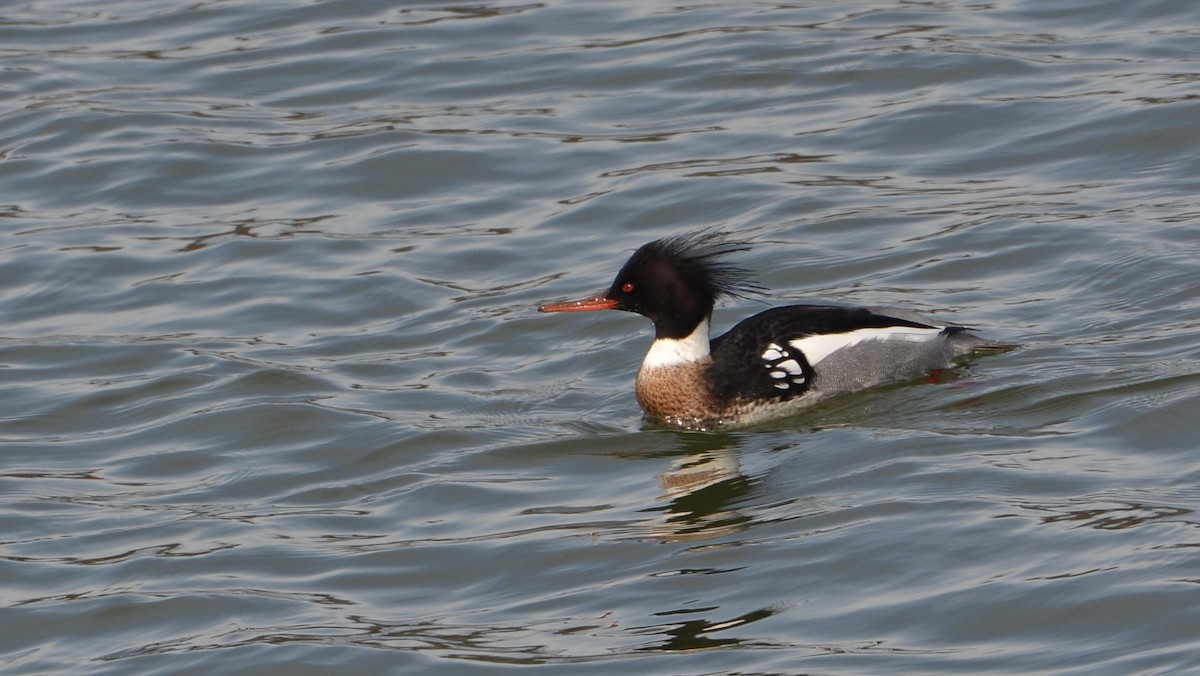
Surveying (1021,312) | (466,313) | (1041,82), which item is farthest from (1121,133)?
(466,313)

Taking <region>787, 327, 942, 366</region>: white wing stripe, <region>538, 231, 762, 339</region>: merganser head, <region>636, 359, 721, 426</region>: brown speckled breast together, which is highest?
<region>538, 231, 762, 339</region>: merganser head

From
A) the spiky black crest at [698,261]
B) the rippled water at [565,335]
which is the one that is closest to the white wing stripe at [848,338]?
the rippled water at [565,335]

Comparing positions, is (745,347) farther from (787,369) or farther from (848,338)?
A: (848,338)

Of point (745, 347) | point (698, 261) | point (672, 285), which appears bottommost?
point (745, 347)

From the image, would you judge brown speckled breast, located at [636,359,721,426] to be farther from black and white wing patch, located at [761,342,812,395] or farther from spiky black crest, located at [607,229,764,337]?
black and white wing patch, located at [761,342,812,395]

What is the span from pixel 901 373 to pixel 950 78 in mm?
5328

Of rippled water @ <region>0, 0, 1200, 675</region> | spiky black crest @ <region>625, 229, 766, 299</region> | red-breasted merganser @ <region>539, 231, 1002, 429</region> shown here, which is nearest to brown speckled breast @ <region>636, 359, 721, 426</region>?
red-breasted merganser @ <region>539, 231, 1002, 429</region>

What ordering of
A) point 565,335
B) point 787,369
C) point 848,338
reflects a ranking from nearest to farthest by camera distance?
point 787,369 < point 848,338 < point 565,335

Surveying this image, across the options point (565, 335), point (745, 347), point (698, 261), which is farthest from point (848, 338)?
point (565, 335)

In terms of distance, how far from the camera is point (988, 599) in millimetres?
6742

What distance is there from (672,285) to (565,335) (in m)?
1.45

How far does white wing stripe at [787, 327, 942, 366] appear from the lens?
989 centimetres

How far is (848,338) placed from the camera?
9945 millimetres

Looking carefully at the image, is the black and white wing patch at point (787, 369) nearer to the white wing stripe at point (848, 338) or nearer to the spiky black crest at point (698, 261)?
the white wing stripe at point (848, 338)
